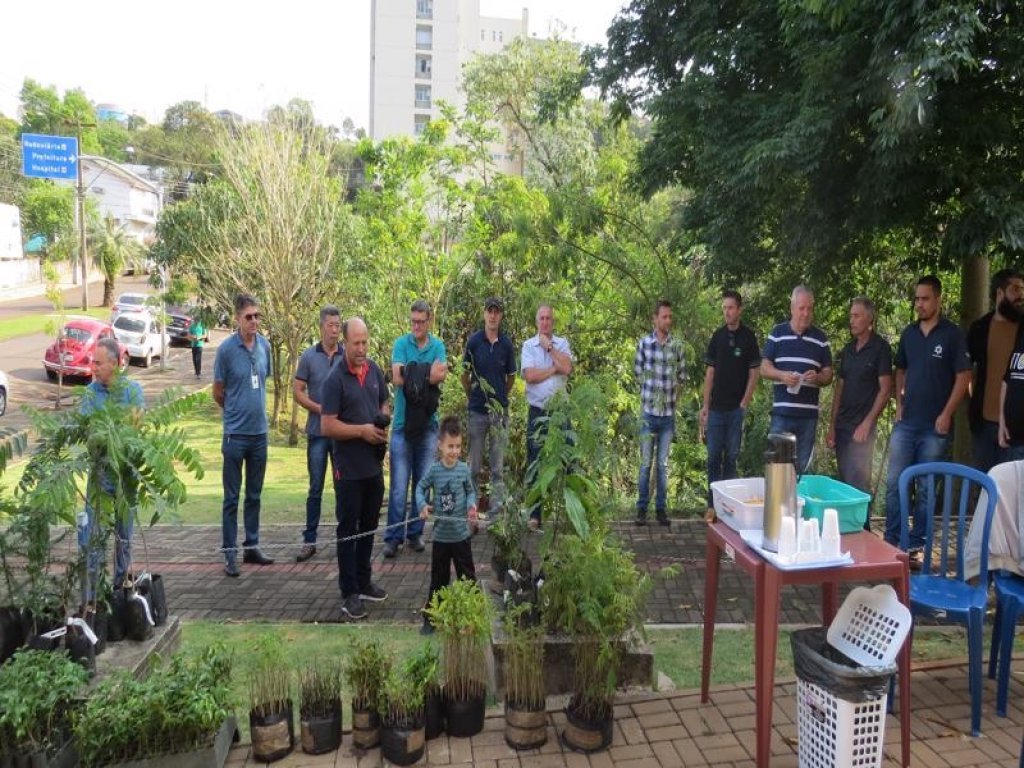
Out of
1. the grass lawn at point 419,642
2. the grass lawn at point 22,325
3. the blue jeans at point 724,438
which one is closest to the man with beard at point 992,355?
the grass lawn at point 419,642

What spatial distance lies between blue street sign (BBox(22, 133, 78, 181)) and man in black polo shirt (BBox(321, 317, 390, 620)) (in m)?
35.2

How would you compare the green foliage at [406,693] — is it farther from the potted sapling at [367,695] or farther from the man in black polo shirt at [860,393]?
the man in black polo shirt at [860,393]

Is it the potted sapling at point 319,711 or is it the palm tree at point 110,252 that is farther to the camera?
the palm tree at point 110,252

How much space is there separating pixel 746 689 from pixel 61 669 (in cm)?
305

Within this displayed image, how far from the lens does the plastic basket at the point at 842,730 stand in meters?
2.87

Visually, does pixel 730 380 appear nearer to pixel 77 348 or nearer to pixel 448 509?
pixel 448 509

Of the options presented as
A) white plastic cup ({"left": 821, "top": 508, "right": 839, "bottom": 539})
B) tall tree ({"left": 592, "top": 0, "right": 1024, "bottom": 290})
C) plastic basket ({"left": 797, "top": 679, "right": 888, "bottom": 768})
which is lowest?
plastic basket ({"left": 797, "top": 679, "right": 888, "bottom": 768})

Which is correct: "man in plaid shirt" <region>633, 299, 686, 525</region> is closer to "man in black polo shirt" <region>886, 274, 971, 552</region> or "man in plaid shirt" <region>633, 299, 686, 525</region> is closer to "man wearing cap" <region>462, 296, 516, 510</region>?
"man wearing cap" <region>462, 296, 516, 510</region>

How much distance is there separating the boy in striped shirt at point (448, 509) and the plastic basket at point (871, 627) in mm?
2146

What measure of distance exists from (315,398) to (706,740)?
4.12 metres

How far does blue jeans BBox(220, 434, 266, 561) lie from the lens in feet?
19.4

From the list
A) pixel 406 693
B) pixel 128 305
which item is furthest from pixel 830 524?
pixel 128 305

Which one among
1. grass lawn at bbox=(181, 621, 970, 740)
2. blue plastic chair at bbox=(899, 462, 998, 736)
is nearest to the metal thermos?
blue plastic chair at bbox=(899, 462, 998, 736)

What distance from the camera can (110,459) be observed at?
345 cm
